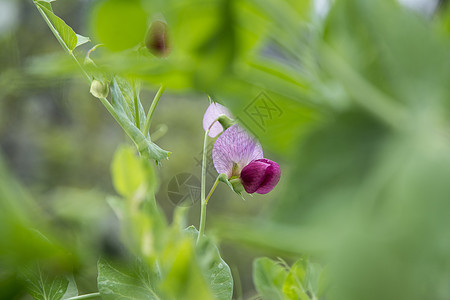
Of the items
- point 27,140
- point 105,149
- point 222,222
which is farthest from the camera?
point 105,149

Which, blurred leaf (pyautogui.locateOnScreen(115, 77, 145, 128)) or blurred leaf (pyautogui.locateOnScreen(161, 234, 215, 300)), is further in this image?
blurred leaf (pyautogui.locateOnScreen(115, 77, 145, 128))

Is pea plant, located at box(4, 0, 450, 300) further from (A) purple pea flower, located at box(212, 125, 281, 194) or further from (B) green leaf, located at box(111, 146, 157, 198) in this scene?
(A) purple pea flower, located at box(212, 125, 281, 194)

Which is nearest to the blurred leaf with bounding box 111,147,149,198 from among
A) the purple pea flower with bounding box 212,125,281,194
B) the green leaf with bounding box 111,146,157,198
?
the green leaf with bounding box 111,146,157,198

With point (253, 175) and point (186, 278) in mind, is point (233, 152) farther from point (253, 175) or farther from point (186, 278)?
point (186, 278)

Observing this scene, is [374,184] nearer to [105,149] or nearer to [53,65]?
[53,65]

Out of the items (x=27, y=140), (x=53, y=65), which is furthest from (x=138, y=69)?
(x=27, y=140)

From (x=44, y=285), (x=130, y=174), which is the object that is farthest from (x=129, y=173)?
(x=44, y=285)

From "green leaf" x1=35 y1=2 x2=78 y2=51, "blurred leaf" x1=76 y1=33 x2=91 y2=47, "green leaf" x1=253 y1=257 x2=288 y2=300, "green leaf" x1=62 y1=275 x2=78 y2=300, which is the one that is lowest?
"green leaf" x1=62 y1=275 x2=78 y2=300
